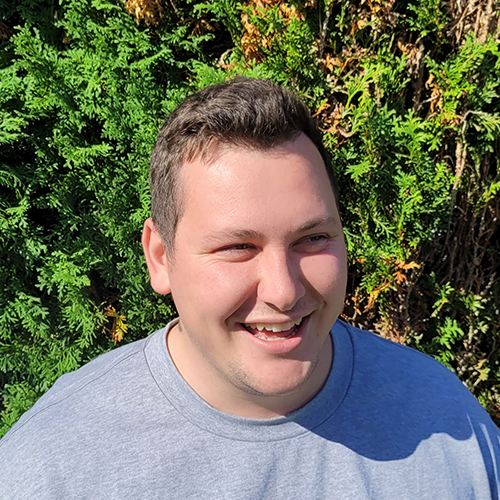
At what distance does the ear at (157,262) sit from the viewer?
1.73m

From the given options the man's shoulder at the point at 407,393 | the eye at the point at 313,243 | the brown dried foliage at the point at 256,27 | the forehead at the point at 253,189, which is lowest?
the man's shoulder at the point at 407,393

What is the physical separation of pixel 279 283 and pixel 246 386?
0.39m

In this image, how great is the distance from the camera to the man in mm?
1431

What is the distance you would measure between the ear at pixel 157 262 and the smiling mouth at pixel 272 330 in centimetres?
40

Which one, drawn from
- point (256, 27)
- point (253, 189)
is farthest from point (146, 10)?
point (253, 189)

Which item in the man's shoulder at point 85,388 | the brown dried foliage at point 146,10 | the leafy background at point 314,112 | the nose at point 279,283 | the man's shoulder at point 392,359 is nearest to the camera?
the nose at point 279,283

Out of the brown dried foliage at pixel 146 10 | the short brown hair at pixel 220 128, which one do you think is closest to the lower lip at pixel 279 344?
the short brown hair at pixel 220 128

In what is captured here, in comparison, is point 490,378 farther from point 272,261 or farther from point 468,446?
point 272,261

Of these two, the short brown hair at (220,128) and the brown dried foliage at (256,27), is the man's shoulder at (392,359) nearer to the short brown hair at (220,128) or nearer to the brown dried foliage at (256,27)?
the short brown hair at (220,128)

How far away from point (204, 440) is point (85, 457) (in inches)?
15.3

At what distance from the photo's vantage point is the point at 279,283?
1.39 m

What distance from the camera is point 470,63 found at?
2.42 metres

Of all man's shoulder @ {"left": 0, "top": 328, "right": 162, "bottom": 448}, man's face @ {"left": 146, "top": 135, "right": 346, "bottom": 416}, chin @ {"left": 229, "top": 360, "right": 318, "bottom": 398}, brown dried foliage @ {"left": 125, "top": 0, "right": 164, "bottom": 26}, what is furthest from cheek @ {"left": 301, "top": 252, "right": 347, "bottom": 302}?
brown dried foliage @ {"left": 125, "top": 0, "right": 164, "bottom": 26}

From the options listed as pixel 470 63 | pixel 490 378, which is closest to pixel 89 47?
pixel 470 63
